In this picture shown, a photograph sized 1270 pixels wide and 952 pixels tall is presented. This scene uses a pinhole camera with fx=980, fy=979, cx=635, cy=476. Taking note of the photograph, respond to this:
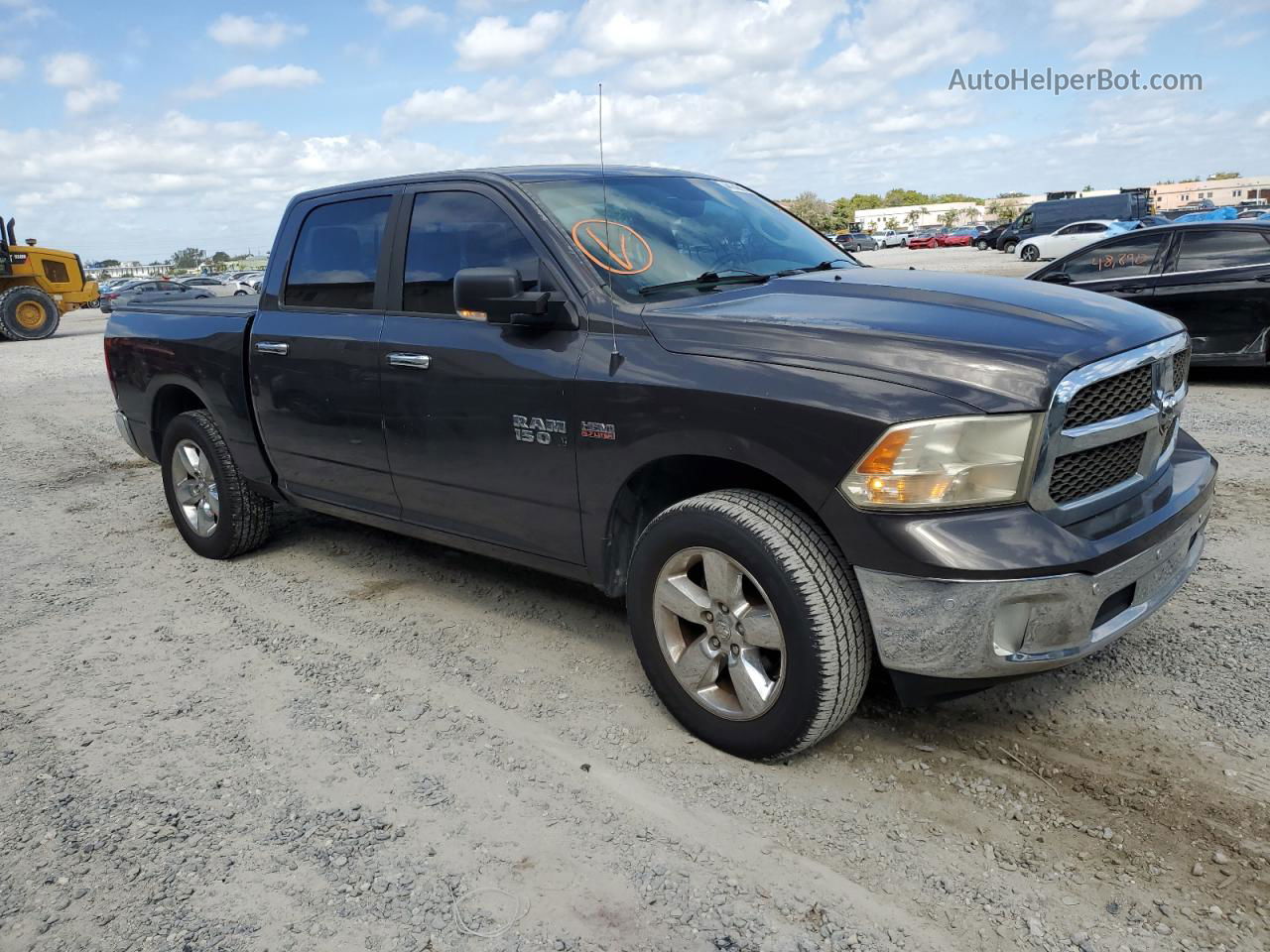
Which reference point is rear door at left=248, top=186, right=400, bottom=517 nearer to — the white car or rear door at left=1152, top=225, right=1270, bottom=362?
rear door at left=1152, top=225, right=1270, bottom=362

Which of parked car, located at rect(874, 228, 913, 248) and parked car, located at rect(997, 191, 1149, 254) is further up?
parked car, located at rect(997, 191, 1149, 254)

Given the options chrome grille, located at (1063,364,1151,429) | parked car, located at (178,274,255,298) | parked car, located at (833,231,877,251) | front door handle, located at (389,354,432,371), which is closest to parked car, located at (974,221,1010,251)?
parked car, located at (833,231,877,251)

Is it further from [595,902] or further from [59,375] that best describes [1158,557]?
[59,375]

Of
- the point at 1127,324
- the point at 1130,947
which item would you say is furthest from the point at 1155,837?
the point at 1127,324

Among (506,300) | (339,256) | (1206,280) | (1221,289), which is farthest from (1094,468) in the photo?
(1206,280)

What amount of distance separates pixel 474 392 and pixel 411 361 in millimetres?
392

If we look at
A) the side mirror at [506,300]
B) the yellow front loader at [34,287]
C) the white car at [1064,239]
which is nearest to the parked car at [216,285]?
the yellow front loader at [34,287]

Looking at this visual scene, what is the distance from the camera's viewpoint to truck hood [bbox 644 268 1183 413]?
2.56 m

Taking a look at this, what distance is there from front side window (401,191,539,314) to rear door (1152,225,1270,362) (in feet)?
23.1

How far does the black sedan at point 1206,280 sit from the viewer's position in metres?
8.20

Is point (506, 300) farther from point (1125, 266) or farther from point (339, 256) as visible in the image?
point (1125, 266)

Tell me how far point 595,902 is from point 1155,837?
148 centimetres

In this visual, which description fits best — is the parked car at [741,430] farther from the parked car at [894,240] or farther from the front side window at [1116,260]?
the parked car at [894,240]

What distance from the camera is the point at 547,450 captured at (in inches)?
136
